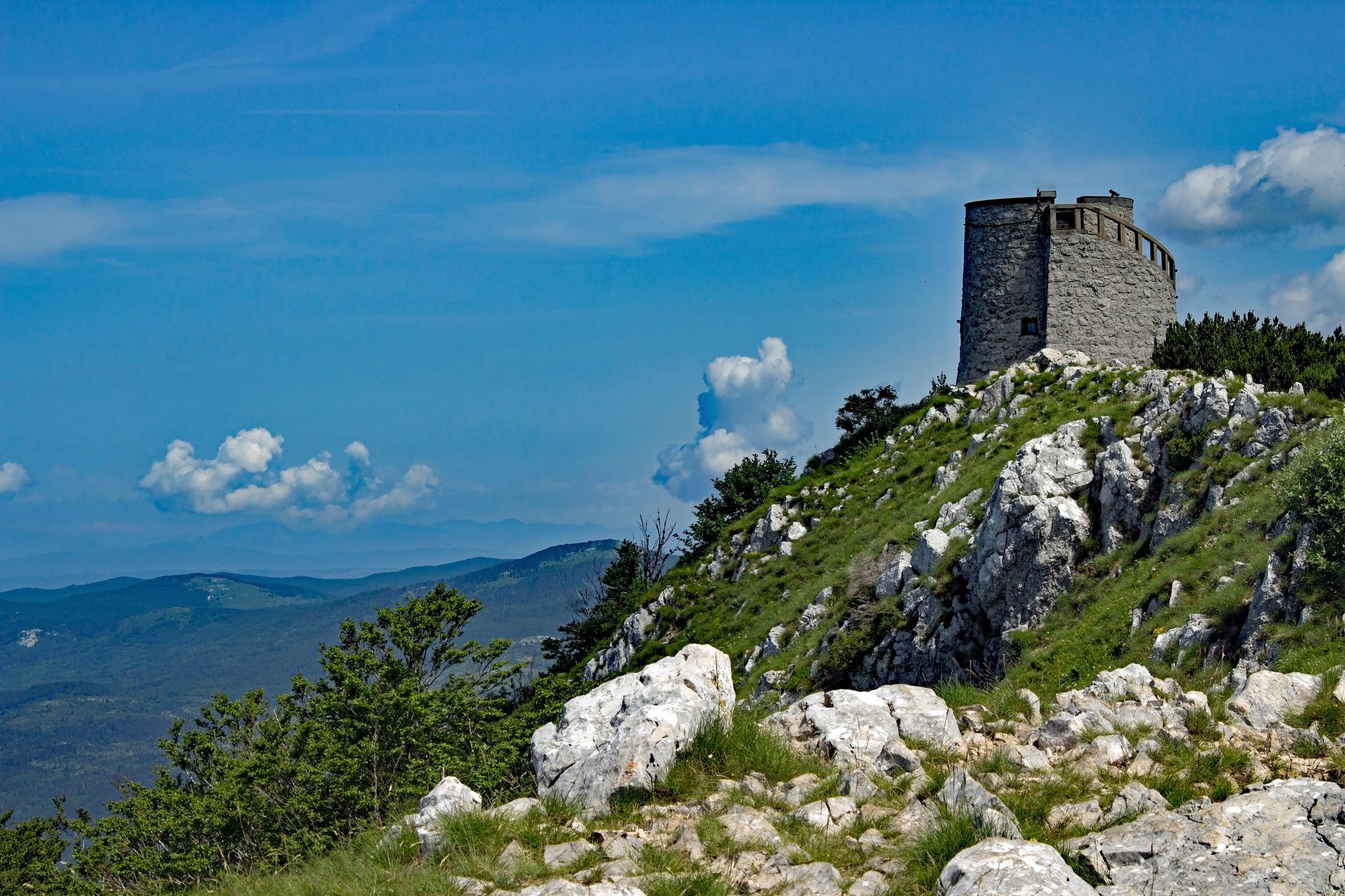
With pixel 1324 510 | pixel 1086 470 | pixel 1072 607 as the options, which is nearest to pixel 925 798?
pixel 1324 510

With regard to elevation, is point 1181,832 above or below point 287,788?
above

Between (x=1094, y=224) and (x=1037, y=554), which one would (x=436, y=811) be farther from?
(x=1094, y=224)

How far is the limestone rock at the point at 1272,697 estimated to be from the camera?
509 inches

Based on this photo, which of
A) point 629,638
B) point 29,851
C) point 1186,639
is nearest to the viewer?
point 1186,639

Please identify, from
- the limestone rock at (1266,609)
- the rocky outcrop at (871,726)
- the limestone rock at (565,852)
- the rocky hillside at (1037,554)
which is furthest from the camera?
the rocky hillside at (1037,554)

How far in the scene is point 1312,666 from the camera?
15359 millimetres

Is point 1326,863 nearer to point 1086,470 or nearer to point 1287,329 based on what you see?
point 1086,470

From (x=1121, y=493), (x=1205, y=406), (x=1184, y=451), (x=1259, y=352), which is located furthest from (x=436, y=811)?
(x=1259, y=352)

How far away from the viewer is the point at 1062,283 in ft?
164

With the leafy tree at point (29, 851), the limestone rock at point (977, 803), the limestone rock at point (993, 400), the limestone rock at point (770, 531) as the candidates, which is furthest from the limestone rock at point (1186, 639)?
the leafy tree at point (29, 851)

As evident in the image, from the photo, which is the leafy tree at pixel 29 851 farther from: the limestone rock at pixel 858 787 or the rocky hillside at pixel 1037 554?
the limestone rock at pixel 858 787

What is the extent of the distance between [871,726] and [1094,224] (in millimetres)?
43348

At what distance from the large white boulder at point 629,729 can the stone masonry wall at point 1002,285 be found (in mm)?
40315

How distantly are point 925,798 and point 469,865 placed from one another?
4706mm
